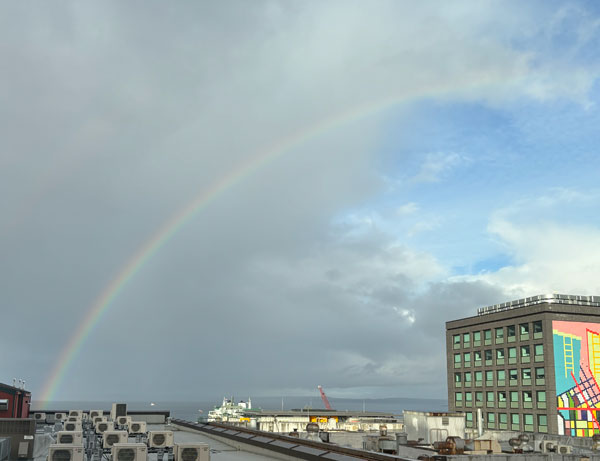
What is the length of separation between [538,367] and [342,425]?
49.4 m

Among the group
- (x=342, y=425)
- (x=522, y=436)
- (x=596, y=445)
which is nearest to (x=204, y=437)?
(x=522, y=436)

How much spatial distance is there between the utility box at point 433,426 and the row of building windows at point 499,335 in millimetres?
60658

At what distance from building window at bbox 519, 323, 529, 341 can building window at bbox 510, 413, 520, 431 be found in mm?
17213

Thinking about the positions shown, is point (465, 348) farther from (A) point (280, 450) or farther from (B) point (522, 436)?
(A) point (280, 450)

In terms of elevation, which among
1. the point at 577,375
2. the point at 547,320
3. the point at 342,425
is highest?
the point at 547,320

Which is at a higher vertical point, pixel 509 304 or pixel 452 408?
pixel 509 304

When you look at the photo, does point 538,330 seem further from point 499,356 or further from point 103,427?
point 103,427

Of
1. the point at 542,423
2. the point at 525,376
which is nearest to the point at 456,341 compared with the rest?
the point at 525,376

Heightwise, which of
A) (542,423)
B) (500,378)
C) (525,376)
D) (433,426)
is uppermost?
(525,376)

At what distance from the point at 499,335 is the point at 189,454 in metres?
137

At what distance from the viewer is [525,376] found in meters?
145

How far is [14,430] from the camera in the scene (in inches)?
1747

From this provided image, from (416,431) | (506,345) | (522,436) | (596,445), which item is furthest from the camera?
(506,345)

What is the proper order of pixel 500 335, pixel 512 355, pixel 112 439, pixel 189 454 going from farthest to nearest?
pixel 500 335
pixel 512 355
pixel 112 439
pixel 189 454
